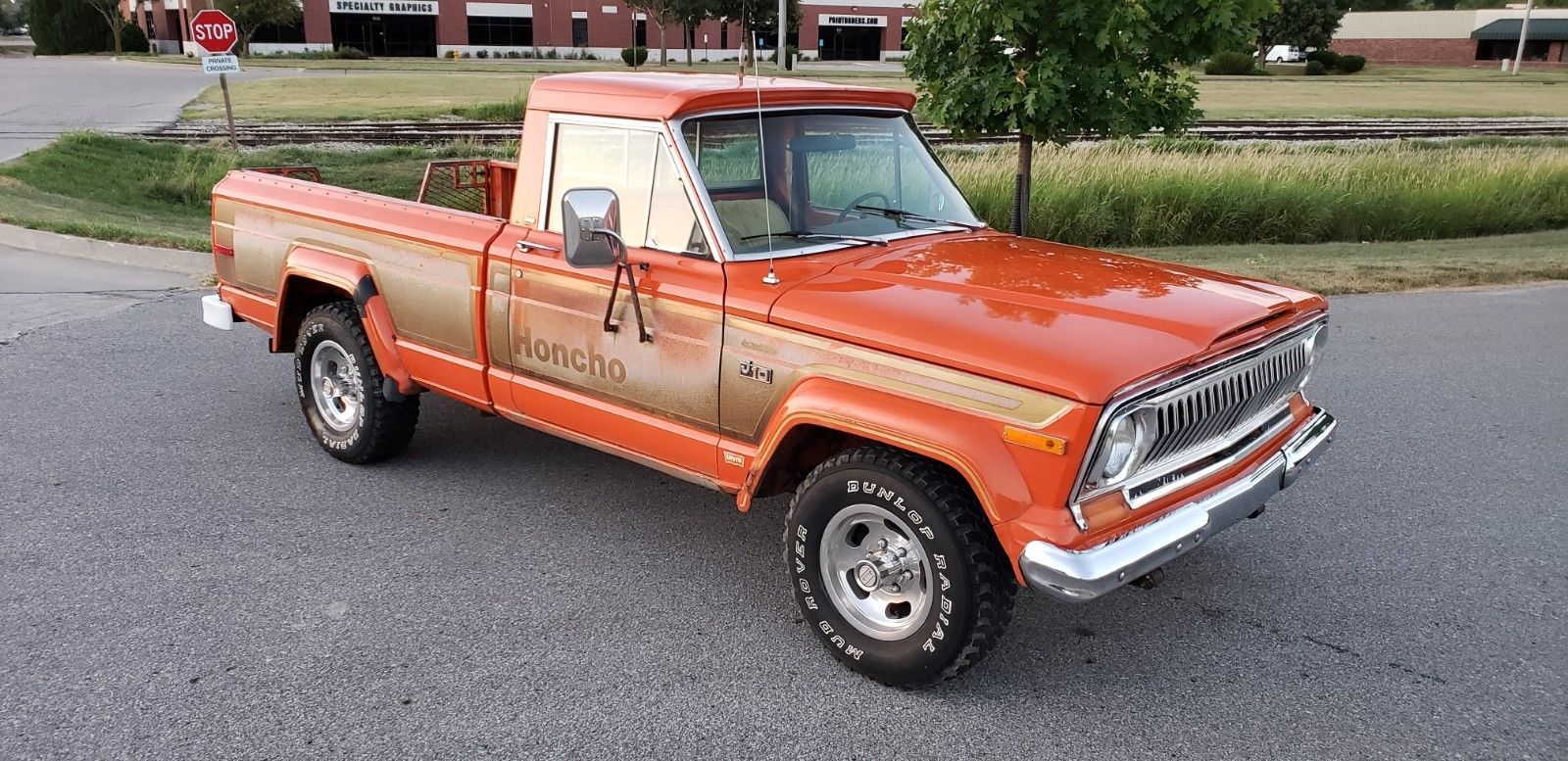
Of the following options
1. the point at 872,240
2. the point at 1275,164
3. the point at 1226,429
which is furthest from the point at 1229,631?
the point at 1275,164

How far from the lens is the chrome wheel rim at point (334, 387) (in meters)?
5.59

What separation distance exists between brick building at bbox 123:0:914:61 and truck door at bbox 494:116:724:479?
59.6 m

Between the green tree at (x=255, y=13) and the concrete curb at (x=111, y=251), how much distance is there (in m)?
49.0

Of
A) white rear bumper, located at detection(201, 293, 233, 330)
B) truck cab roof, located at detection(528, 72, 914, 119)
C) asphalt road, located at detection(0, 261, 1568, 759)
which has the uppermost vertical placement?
truck cab roof, located at detection(528, 72, 914, 119)

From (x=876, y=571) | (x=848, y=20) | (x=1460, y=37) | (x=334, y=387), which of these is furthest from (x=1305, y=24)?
(x=876, y=571)

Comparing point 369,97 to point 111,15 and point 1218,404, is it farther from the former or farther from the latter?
point 111,15

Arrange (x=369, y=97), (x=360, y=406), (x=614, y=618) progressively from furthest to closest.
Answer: (x=369, y=97)
(x=360, y=406)
(x=614, y=618)

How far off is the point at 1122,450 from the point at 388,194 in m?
13.2

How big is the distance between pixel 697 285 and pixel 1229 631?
92.0 inches

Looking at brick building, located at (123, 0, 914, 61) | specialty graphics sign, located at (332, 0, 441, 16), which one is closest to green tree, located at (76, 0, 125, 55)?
brick building, located at (123, 0, 914, 61)

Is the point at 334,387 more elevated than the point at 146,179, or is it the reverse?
the point at 146,179

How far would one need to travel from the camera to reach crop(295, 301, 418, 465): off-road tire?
537cm

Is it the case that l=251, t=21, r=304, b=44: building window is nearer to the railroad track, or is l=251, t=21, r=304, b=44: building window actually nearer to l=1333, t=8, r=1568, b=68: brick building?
the railroad track

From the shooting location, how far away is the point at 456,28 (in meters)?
65.8
